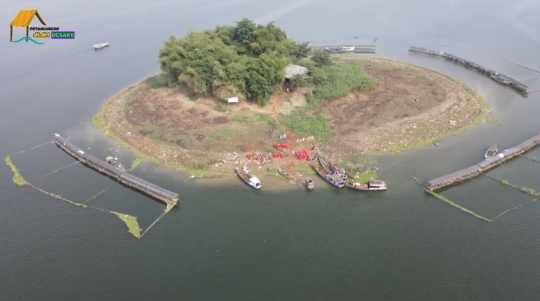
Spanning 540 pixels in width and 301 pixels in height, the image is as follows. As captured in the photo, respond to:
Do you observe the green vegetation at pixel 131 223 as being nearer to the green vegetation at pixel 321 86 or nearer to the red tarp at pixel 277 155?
the red tarp at pixel 277 155

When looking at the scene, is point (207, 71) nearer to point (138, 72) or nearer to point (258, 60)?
point (258, 60)

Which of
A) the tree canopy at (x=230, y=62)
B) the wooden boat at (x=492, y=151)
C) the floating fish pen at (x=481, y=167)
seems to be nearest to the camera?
the floating fish pen at (x=481, y=167)

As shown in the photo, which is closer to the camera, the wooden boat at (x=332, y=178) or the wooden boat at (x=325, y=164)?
the wooden boat at (x=332, y=178)

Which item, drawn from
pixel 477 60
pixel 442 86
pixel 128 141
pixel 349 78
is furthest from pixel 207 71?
pixel 477 60

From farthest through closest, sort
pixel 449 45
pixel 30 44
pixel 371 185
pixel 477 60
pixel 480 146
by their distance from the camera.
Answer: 1. pixel 30 44
2. pixel 449 45
3. pixel 477 60
4. pixel 480 146
5. pixel 371 185

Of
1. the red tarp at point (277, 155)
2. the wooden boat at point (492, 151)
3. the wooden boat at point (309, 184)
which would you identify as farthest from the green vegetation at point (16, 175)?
the wooden boat at point (492, 151)

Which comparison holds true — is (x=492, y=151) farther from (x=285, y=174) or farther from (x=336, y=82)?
(x=285, y=174)

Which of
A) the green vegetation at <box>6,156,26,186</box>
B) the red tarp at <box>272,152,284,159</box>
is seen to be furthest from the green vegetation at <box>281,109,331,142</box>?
the green vegetation at <box>6,156,26,186</box>
